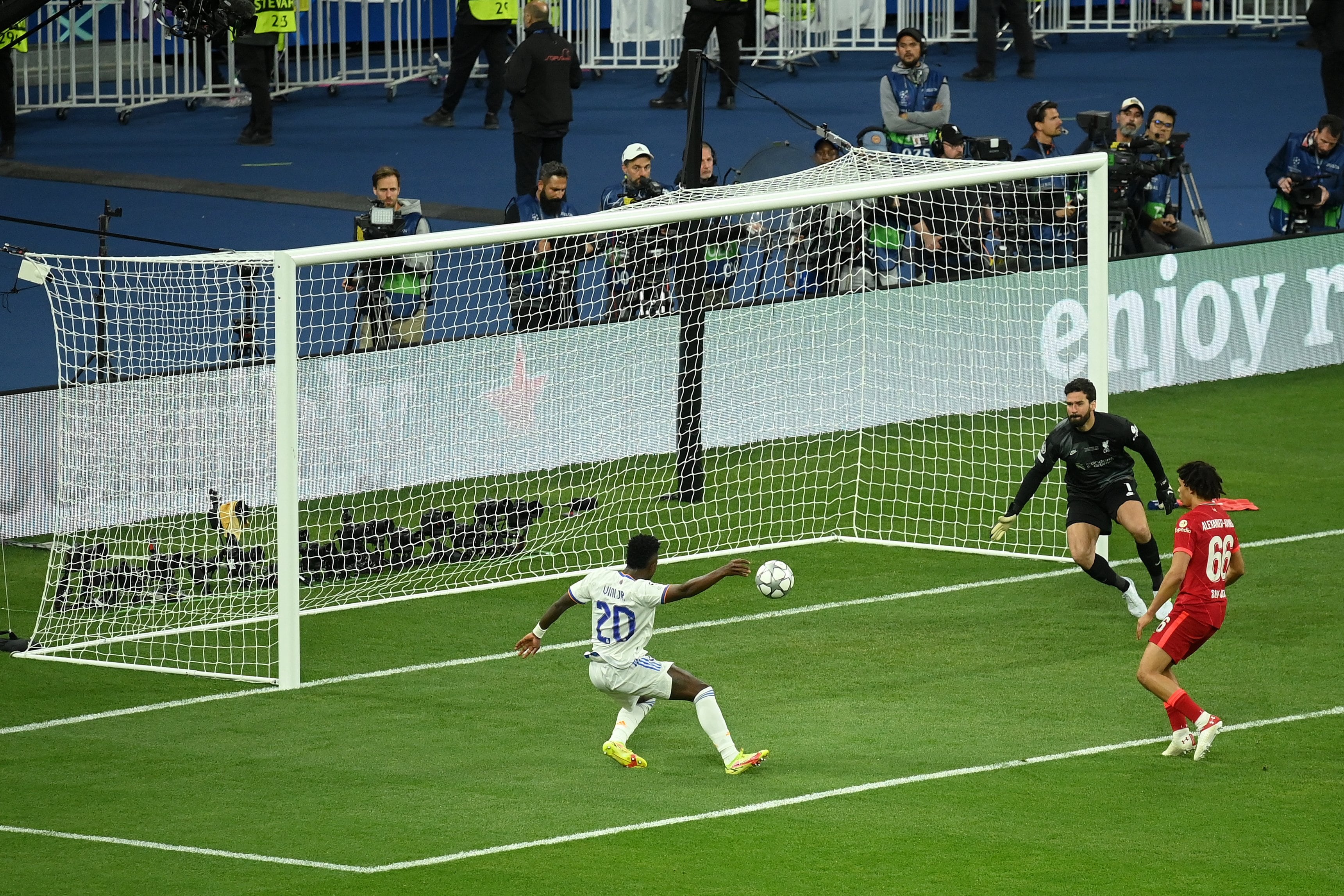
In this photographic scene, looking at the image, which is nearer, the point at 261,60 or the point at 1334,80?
the point at 261,60

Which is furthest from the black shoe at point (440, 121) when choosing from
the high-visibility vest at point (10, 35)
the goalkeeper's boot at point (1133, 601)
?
→ the goalkeeper's boot at point (1133, 601)

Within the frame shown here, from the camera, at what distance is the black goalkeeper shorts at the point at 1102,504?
46.1 ft

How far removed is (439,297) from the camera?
16.4 m

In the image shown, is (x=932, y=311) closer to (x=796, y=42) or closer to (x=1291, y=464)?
(x=1291, y=464)

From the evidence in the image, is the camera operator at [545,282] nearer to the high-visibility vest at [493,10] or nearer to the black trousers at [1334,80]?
the high-visibility vest at [493,10]

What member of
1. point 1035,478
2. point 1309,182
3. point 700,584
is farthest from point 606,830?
point 1309,182

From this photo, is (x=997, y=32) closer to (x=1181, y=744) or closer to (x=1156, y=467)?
(x=1156, y=467)

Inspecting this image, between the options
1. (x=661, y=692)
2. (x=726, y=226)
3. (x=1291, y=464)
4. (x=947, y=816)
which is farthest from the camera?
(x=1291, y=464)

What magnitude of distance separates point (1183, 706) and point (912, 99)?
35.4ft

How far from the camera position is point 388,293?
1623 cm

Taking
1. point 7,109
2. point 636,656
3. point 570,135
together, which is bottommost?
point 636,656

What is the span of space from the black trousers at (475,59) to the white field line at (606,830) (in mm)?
15949

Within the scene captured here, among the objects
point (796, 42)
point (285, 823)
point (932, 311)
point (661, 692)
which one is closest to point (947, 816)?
point (661, 692)

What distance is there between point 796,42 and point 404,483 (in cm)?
1612
